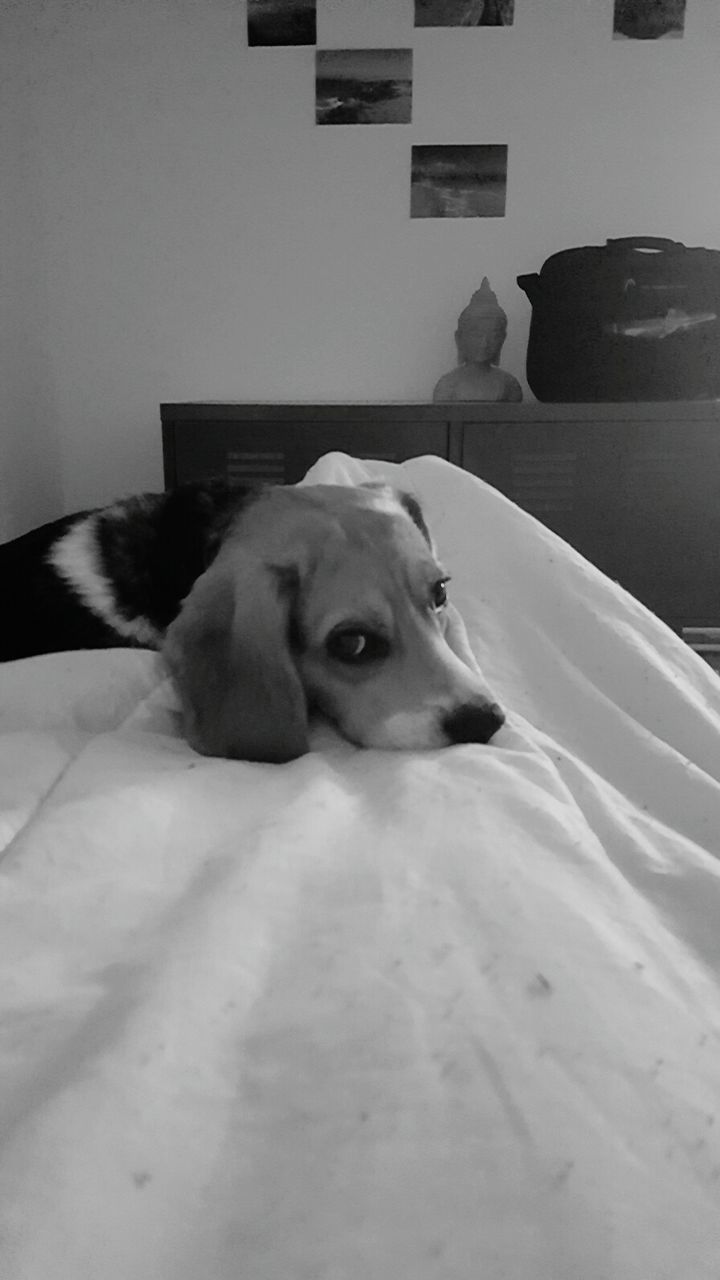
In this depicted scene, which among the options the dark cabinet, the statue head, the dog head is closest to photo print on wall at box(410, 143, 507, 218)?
the statue head

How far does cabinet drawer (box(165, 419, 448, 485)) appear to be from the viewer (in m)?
2.49

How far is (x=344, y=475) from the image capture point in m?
1.35

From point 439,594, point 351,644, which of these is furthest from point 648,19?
point 351,644

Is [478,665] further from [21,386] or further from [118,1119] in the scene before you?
[21,386]

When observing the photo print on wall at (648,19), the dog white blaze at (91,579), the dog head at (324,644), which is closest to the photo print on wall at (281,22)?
the photo print on wall at (648,19)

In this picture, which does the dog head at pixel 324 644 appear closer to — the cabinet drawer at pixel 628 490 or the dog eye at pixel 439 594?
the dog eye at pixel 439 594

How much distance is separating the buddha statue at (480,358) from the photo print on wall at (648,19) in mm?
1009

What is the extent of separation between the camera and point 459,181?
→ 2.99 meters

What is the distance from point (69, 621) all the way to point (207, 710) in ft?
1.25

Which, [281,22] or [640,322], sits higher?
[281,22]

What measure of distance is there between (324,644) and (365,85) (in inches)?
111

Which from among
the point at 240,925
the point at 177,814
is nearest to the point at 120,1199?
the point at 240,925

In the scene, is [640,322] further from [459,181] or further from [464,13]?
[464,13]

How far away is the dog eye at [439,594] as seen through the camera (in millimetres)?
985
